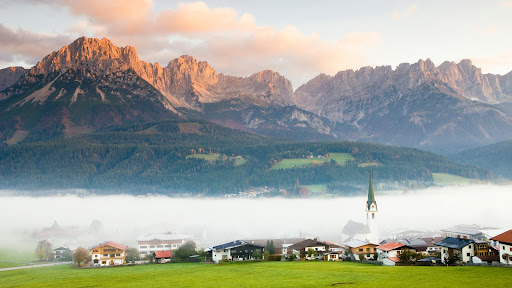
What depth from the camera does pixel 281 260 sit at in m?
140

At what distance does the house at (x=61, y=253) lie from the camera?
17080cm

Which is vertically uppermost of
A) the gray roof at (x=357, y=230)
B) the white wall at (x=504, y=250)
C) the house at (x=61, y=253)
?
the gray roof at (x=357, y=230)

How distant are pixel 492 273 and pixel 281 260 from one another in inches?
2286

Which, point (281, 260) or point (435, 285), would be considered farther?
point (281, 260)

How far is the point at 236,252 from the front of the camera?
150125mm

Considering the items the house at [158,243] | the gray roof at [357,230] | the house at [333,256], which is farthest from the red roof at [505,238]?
the house at [158,243]

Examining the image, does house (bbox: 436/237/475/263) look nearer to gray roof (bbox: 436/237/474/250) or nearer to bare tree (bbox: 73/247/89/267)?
gray roof (bbox: 436/237/474/250)

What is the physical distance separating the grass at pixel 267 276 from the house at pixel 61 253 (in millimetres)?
40081

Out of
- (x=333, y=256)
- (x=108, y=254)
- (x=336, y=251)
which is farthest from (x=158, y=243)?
(x=333, y=256)

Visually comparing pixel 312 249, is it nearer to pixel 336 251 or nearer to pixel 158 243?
pixel 336 251

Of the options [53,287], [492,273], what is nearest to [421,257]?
[492,273]

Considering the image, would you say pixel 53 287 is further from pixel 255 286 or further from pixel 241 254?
pixel 241 254

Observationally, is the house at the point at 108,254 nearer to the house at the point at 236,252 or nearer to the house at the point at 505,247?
the house at the point at 236,252

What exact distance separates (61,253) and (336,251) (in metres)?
74.7
